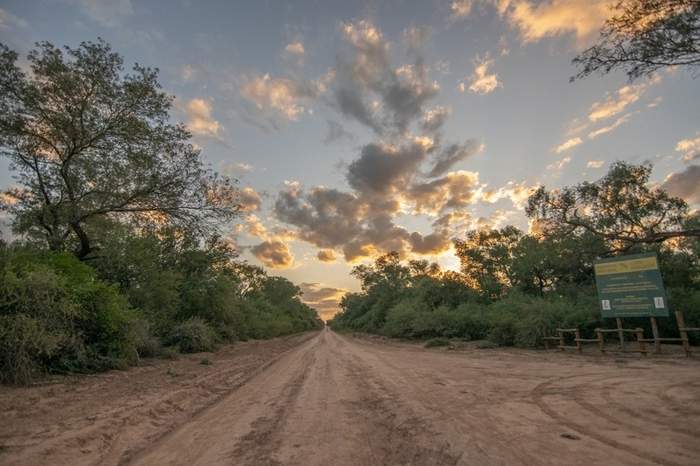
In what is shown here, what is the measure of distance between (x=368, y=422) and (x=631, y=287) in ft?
51.6

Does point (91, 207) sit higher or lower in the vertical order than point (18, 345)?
higher

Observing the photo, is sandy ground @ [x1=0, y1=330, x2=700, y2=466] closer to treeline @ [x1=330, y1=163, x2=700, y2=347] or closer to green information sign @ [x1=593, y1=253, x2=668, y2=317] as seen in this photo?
treeline @ [x1=330, y1=163, x2=700, y2=347]

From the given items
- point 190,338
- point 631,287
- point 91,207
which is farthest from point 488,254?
point 91,207

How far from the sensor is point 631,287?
15656 mm

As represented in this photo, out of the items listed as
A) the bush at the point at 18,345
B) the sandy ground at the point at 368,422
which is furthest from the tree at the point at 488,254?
the bush at the point at 18,345

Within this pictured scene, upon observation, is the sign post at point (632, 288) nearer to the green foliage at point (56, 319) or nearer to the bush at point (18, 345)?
the green foliage at point (56, 319)

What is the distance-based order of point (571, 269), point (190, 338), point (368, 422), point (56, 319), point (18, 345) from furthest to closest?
1. point (571, 269)
2. point (190, 338)
3. point (56, 319)
4. point (18, 345)
5. point (368, 422)

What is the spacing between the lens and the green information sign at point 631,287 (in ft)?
49.0

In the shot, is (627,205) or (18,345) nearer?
(18,345)

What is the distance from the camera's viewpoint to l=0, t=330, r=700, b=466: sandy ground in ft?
12.7

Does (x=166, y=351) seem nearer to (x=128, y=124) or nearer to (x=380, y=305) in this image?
(x=128, y=124)

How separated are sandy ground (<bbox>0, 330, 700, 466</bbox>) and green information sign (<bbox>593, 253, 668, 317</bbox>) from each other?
7008mm

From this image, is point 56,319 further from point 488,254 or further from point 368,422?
point 488,254

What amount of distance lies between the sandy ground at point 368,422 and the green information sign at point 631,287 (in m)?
7.01
